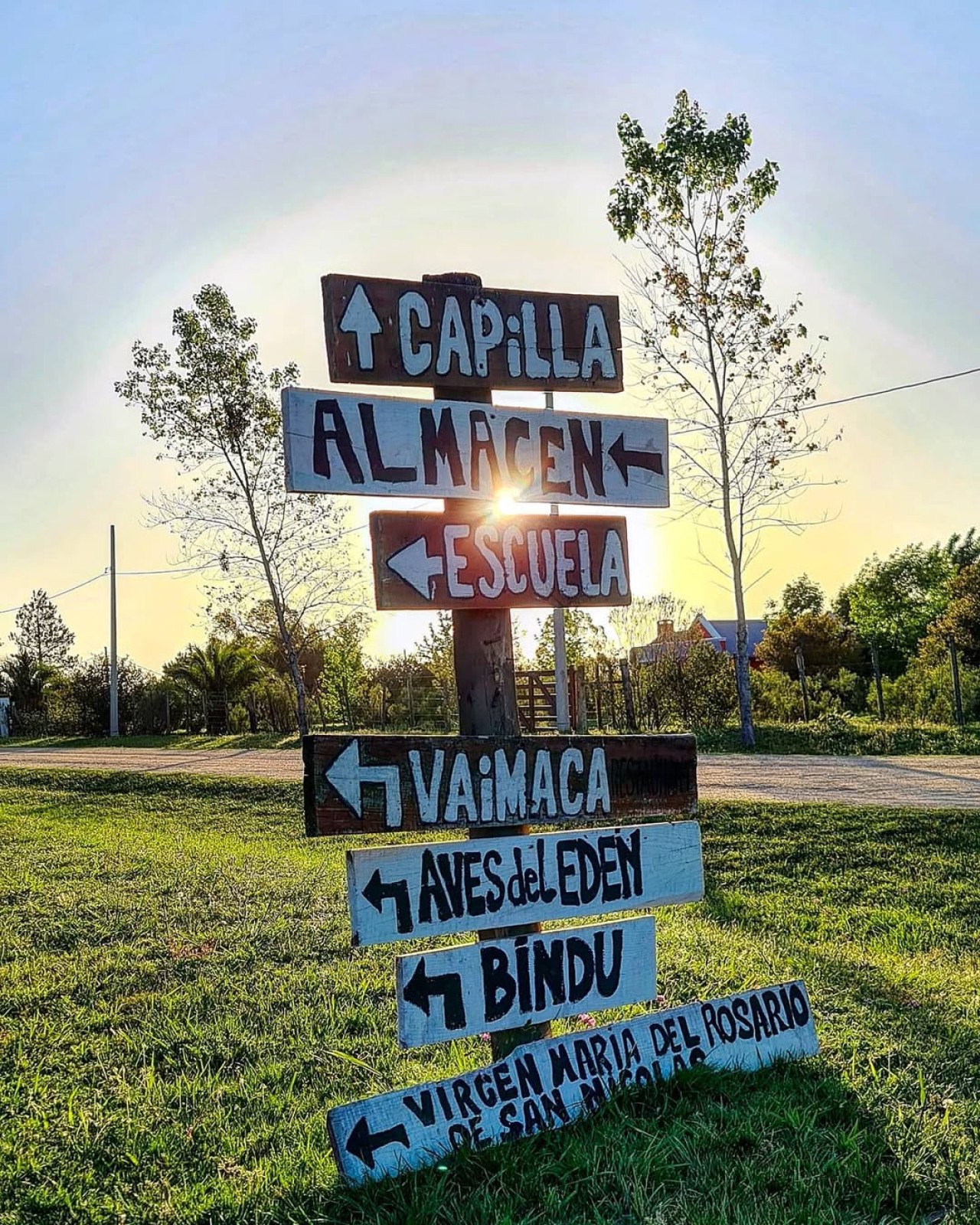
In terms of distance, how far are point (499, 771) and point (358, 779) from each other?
0.49 m

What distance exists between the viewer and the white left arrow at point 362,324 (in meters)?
3.38

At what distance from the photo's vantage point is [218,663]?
3095 centimetres

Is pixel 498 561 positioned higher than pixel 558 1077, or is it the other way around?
pixel 498 561

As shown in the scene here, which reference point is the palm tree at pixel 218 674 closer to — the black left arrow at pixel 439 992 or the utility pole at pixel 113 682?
the utility pole at pixel 113 682

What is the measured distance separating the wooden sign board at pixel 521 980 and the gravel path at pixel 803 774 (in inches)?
252

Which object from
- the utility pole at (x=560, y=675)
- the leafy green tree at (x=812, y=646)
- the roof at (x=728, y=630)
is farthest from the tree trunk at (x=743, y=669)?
the roof at (x=728, y=630)

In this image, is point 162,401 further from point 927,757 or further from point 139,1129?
point 139,1129

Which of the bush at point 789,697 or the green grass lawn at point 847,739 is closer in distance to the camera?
the green grass lawn at point 847,739

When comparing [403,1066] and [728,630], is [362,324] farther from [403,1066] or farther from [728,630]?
[728,630]

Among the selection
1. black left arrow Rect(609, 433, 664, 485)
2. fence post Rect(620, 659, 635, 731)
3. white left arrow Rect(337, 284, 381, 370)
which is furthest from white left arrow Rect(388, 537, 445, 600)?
fence post Rect(620, 659, 635, 731)

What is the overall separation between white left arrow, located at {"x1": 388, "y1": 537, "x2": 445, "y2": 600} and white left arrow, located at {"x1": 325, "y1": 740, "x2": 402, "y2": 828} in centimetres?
57

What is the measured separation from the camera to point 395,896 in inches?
120

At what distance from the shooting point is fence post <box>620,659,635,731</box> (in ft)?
65.2

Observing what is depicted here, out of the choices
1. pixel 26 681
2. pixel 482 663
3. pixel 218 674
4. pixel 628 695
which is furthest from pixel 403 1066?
pixel 26 681
